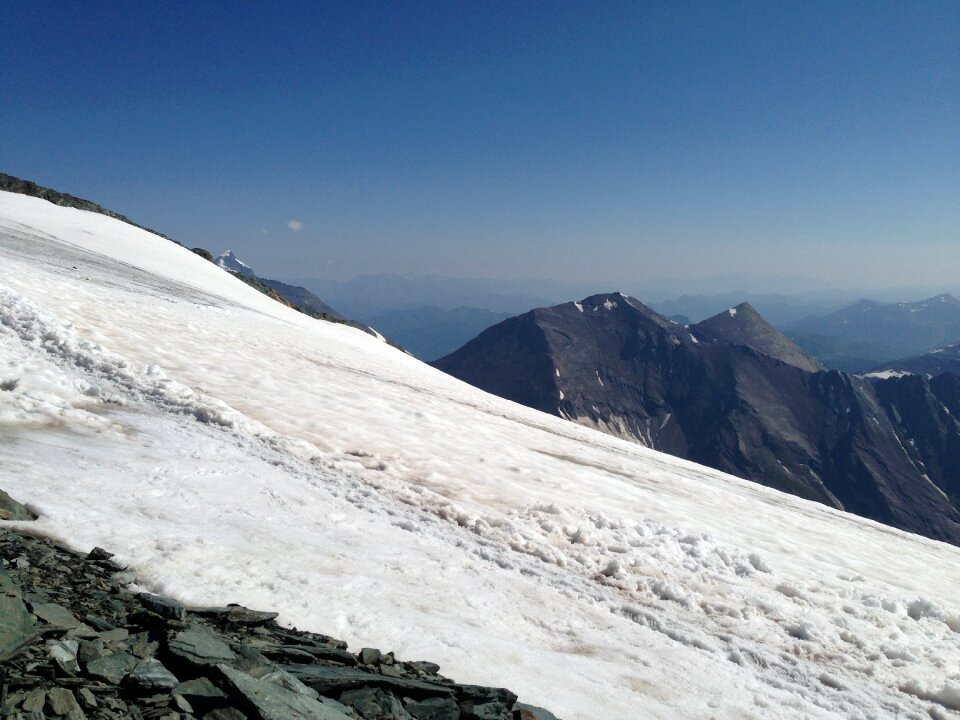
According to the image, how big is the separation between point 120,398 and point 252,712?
10.8 metres

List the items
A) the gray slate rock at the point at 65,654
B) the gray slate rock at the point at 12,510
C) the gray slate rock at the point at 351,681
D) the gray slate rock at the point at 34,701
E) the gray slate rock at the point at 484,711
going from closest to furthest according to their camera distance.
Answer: the gray slate rock at the point at 34,701, the gray slate rock at the point at 65,654, the gray slate rock at the point at 351,681, the gray slate rock at the point at 484,711, the gray slate rock at the point at 12,510

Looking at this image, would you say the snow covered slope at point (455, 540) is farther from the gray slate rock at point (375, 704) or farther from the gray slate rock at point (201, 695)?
the gray slate rock at point (201, 695)

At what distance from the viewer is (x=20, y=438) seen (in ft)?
30.9

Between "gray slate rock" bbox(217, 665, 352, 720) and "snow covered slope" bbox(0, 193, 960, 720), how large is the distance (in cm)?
217

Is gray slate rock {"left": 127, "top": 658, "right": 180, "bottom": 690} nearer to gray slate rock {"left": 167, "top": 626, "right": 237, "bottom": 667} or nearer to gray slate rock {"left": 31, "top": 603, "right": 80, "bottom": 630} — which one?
gray slate rock {"left": 167, "top": 626, "right": 237, "bottom": 667}

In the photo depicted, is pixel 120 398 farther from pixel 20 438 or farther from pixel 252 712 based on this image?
pixel 252 712

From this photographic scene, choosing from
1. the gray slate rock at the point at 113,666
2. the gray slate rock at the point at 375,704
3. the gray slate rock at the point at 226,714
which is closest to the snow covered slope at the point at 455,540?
the gray slate rock at the point at 375,704

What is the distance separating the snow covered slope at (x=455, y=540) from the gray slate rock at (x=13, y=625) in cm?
215

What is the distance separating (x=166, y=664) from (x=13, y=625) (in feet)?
3.82

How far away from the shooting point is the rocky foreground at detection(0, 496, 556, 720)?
409 centimetres

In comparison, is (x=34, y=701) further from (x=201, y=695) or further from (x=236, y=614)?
(x=236, y=614)

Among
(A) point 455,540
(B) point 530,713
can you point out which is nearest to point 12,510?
(A) point 455,540

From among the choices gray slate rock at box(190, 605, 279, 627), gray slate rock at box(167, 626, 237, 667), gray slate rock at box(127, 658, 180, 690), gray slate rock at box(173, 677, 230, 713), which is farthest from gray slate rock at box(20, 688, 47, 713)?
gray slate rock at box(190, 605, 279, 627)

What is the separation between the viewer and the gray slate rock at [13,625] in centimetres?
415
